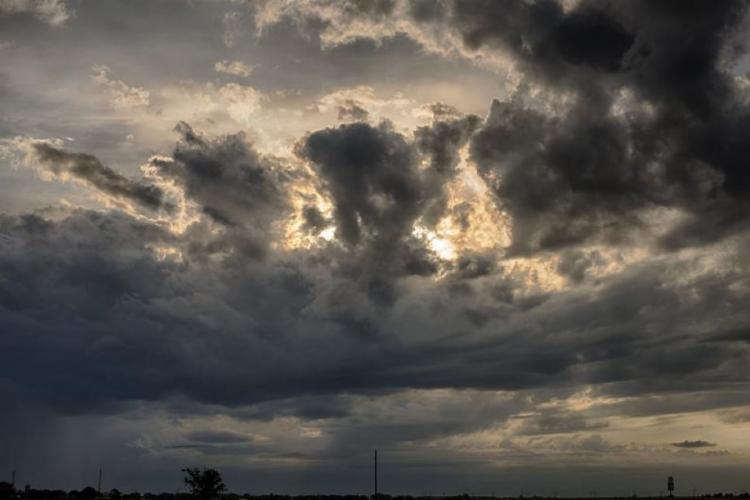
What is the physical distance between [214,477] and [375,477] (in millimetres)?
38355

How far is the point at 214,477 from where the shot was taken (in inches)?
7367

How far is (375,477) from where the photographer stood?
183250 mm
